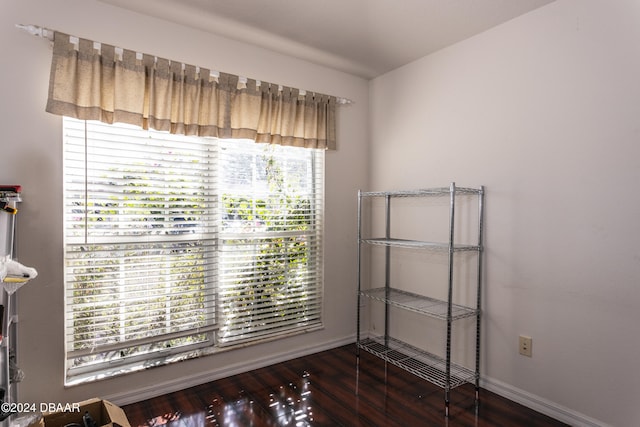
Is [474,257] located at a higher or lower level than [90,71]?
lower

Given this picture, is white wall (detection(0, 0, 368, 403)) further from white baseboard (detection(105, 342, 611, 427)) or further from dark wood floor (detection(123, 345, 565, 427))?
dark wood floor (detection(123, 345, 565, 427))

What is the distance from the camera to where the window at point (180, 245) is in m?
2.21

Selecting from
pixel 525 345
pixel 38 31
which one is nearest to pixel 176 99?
pixel 38 31

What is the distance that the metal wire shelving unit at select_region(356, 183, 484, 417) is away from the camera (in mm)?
2367

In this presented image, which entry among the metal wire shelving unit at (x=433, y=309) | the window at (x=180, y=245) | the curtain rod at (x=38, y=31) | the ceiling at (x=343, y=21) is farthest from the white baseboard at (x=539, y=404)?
the curtain rod at (x=38, y=31)

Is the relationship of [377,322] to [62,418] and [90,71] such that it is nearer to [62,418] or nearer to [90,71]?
[62,418]

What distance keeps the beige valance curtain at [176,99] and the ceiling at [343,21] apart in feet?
1.01

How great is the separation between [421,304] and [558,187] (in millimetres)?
1234

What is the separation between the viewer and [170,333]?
8.16 feet

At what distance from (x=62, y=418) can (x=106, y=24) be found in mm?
2227

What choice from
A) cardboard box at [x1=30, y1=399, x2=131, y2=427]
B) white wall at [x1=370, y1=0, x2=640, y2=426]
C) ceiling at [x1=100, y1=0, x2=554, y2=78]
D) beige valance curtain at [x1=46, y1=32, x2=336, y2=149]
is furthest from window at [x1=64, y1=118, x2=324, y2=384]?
white wall at [x1=370, y1=0, x2=640, y2=426]

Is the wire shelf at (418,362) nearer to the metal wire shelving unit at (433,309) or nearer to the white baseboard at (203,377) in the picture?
the metal wire shelving unit at (433,309)

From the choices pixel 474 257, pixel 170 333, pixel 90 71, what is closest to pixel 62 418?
pixel 170 333

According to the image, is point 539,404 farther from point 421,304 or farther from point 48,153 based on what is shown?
point 48,153
